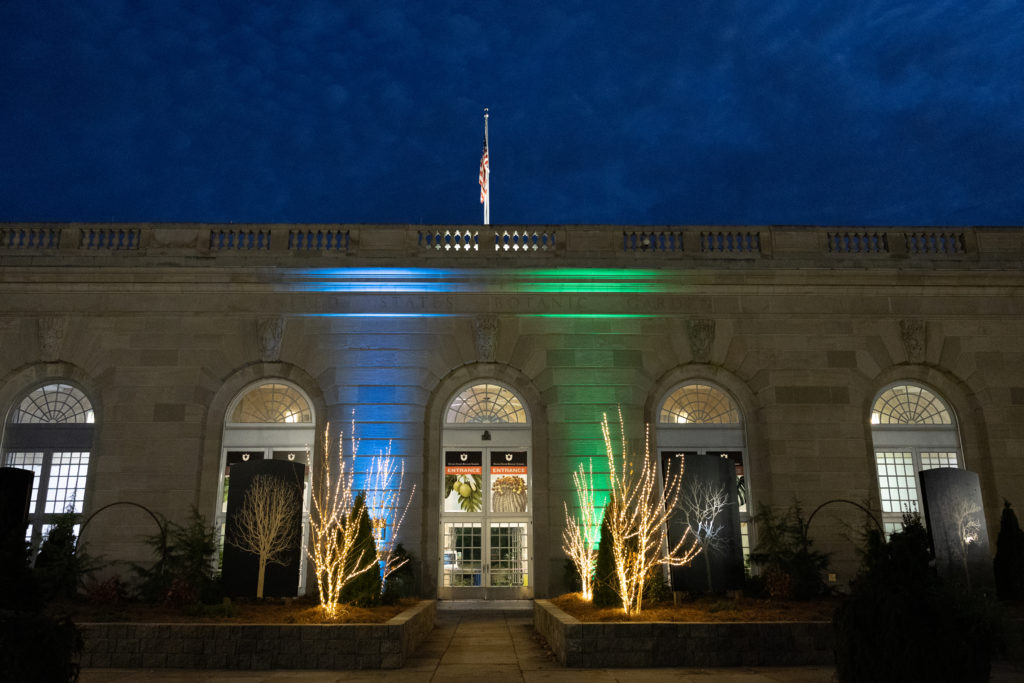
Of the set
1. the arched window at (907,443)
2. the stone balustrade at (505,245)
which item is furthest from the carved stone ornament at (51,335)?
the arched window at (907,443)

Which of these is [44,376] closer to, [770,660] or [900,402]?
[770,660]

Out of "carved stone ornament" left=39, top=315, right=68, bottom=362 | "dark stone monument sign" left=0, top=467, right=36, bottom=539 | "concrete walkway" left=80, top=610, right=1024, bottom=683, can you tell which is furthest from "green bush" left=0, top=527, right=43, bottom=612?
"carved stone ornament" left=39, top=315, right=68, bottom=362

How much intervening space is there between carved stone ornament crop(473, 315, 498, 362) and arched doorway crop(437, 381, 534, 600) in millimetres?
770

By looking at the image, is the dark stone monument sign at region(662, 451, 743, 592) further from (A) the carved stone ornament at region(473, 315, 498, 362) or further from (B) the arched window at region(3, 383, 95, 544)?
(B) the arched window at region(3, 383, 95, 544)

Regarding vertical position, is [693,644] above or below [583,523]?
below

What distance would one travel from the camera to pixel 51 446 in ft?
64.5

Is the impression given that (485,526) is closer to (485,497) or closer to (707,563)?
(485,497)

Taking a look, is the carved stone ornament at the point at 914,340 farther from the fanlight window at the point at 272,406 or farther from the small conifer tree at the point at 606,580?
the fanlight window at the point at 272,406

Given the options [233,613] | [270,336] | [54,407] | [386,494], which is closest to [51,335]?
[54,407]

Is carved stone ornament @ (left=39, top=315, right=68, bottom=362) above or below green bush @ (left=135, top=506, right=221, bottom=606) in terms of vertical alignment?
above

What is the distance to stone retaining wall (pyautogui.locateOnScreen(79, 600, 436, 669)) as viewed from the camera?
11.8m

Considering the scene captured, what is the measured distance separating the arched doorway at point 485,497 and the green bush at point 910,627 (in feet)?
38.1

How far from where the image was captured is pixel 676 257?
68.4ft

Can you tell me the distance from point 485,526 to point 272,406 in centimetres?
621
